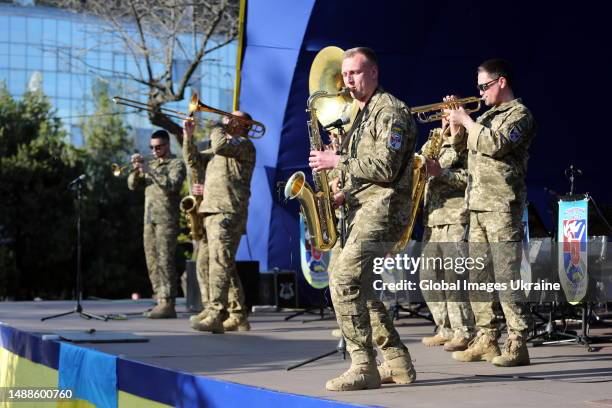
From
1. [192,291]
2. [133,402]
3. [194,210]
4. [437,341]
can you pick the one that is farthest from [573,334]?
[192,291]

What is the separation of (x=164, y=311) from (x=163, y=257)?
0.67m

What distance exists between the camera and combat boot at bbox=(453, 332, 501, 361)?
709 centimetres

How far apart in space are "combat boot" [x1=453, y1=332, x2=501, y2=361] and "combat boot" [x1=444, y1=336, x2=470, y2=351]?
78cm

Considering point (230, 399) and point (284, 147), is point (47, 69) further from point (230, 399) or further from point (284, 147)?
point (230, 399)

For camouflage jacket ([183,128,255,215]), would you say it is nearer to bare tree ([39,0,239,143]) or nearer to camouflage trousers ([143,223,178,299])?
camouflage trousers ([143,223,178,299])

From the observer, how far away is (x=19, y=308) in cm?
1381

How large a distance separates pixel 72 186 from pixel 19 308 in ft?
10.2

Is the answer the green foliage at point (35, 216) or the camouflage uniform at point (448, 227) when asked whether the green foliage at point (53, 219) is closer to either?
the green foliage at point (35, 216)

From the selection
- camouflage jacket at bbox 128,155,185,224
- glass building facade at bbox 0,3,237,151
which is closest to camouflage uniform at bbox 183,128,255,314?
camouflage jacket at bbox 128,155,185,224

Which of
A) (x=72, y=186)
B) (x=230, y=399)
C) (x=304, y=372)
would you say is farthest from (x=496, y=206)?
(x=72, y=186)

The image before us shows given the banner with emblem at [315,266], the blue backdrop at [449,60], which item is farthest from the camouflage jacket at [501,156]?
the blue backdrop at [449,60]

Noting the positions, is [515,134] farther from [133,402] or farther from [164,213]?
[164,213]

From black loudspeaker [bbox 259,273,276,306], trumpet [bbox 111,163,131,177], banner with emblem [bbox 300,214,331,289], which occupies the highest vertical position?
trumpet [bbox 111,163,131,177]

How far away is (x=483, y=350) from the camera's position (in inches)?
280
